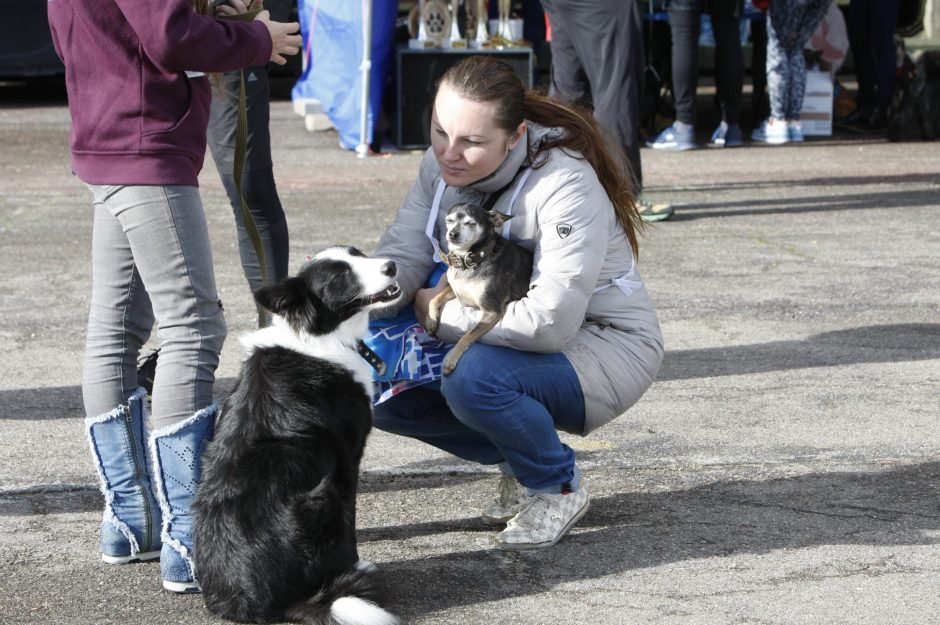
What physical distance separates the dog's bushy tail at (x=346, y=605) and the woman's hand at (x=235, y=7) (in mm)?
1475

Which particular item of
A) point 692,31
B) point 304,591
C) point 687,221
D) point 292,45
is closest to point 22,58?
point 692,31

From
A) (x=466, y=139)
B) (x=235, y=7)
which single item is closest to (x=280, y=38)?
(x=235, y=7)

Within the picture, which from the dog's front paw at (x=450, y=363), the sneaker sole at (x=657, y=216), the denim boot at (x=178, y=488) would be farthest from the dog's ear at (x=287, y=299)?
the sneaker sole at (x=657, y=216)

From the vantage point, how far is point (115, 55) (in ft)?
9.86

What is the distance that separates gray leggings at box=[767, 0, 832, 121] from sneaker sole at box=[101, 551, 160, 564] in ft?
27.2

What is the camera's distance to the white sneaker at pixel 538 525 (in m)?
3.44

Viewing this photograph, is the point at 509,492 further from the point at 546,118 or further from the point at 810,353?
the point at 810,353

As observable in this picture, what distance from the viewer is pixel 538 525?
344cm

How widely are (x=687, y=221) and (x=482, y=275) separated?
4706 millimetres

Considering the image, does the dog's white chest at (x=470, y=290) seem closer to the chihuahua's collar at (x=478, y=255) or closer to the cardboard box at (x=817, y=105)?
the chihuahua's collar at (x=478, y=255)

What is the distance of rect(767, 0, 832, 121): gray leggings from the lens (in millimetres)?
10250

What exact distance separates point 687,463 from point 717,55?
6.83m

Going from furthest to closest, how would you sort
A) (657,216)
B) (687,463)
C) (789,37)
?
(789,37)
(657,216)
(687,463)

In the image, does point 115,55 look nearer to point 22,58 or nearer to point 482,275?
point 482,275
